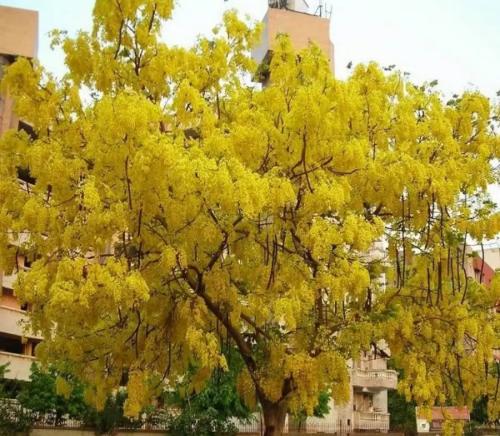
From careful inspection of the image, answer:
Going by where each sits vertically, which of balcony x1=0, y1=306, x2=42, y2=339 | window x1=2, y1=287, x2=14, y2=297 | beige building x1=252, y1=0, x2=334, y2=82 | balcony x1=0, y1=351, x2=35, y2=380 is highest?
beige building x1=252, y1=0, x2=334, y2=82

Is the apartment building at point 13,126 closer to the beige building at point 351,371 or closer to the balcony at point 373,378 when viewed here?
the beige building at point 351,371

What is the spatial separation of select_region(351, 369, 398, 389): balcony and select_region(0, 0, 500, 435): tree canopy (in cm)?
2221

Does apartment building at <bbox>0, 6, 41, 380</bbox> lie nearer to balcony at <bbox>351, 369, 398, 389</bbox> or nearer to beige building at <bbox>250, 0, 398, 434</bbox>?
beige building at <bbox>250, 0, 398, 434</bbox>

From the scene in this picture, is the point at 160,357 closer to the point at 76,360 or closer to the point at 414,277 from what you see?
the point at 76,360

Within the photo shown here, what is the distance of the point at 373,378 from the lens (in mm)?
37781

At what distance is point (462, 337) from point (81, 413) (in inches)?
526

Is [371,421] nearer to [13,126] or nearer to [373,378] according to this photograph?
[373,378]

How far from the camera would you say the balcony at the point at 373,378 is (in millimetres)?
37281

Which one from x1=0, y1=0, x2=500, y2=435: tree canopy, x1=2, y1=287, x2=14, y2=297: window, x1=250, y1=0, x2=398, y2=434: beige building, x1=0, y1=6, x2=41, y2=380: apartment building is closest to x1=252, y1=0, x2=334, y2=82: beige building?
x1=250, y1=0, x2=398, y2=434: beige building

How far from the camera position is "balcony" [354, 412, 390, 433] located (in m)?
36.0

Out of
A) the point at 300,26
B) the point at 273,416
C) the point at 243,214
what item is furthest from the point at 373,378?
the point at 243,214

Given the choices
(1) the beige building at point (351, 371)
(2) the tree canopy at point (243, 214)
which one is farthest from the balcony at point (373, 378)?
(2) the tree canopy at point (243, 214)

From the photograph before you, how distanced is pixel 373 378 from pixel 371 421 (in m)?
2.06

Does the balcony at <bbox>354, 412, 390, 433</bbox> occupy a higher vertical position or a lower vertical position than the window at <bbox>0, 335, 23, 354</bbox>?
lower
